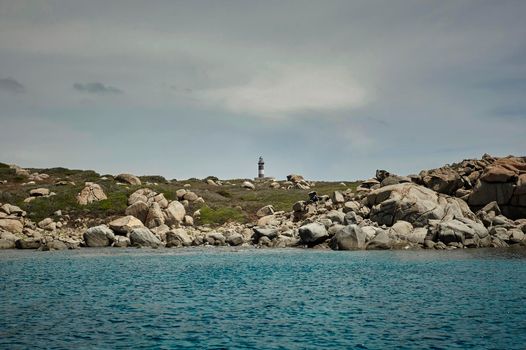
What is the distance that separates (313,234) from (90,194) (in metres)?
→ 49.6

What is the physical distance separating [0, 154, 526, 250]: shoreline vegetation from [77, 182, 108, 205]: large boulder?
0.61 ft

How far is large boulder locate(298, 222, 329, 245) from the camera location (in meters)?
69.4

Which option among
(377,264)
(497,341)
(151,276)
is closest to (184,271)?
(151,276)

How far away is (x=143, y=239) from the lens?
2869 inches

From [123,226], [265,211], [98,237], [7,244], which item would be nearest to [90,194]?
[123,226]

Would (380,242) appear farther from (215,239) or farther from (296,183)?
(296,183)

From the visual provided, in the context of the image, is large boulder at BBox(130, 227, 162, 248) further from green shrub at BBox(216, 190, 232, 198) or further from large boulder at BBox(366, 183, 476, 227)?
green shrub at BBox(216, 190, 232, 198)

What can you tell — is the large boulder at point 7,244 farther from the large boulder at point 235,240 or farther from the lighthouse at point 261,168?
the lighthouse at point 261,168

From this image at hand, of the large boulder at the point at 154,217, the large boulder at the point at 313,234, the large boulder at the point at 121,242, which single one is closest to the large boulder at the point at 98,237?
the large boulder at the point at 121,242

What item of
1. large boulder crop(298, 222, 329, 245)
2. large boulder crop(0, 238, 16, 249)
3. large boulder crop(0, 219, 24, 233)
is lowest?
large boulder crop(0, 238, 16, 249)

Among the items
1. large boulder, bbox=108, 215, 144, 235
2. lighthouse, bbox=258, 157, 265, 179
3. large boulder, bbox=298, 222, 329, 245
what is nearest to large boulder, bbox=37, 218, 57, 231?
large boulder, bbox=108, 215, 144, 235

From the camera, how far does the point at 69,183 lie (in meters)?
112

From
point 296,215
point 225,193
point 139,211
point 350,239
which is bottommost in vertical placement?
point 350,239

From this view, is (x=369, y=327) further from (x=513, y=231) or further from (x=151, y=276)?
(x=513, y=231)
